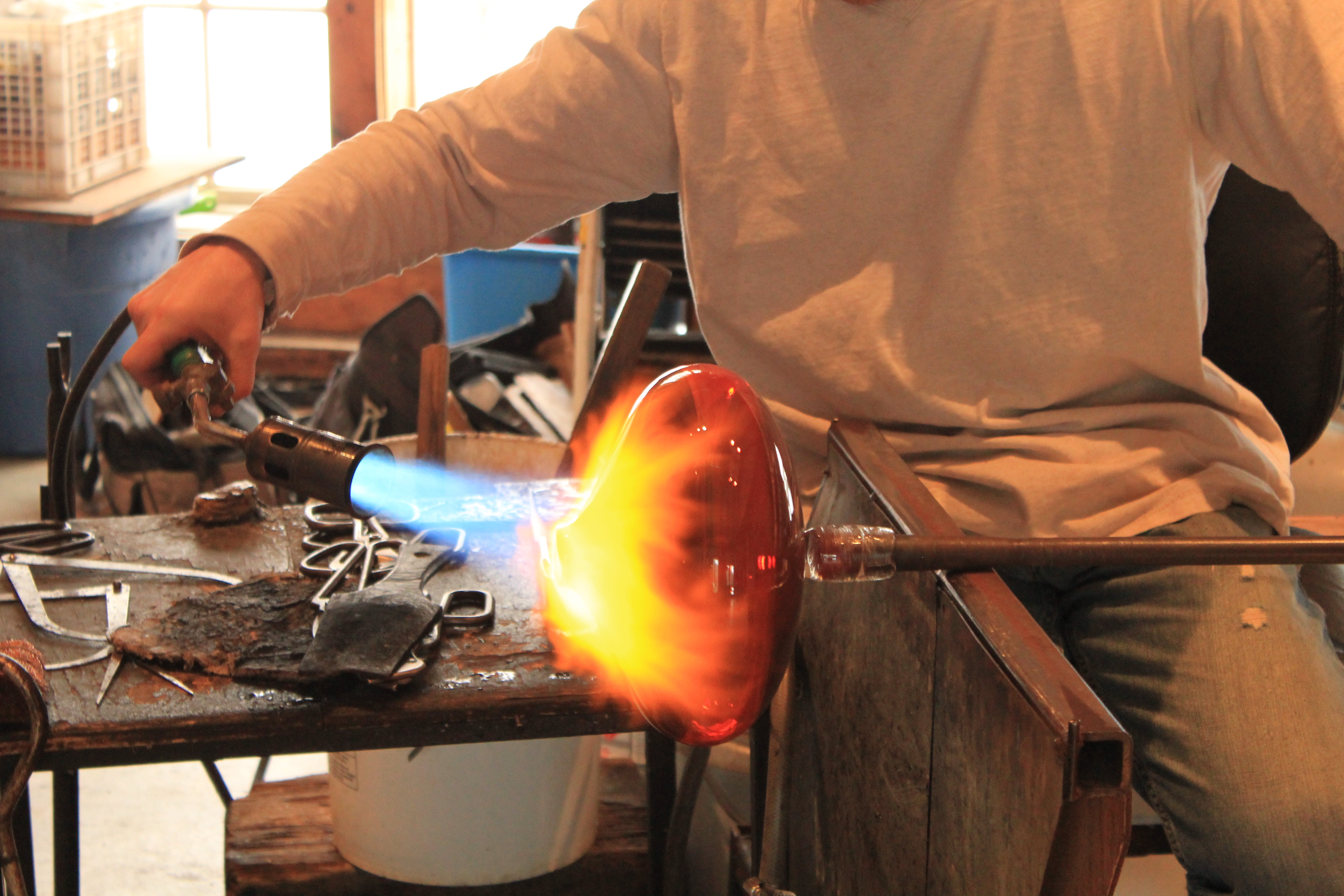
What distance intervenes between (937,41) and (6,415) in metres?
3.02

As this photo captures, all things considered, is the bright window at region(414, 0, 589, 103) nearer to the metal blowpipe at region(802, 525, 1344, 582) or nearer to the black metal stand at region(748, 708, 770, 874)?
the black metal stand at region(748, 708, 770, 874)

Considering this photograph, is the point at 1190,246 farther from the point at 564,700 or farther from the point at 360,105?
the point at 360,105

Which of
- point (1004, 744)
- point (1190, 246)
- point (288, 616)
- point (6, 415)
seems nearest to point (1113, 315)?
point (1190, 246)

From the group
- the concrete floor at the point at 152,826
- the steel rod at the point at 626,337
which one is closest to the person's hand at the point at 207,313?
the steel rod at the point at 626,337

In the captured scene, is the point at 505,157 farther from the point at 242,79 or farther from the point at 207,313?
the point at 242,79

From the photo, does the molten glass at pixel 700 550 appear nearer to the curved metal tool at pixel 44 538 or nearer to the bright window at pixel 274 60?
the curved metal tool at pixel 44 538

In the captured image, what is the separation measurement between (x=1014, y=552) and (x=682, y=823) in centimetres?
63

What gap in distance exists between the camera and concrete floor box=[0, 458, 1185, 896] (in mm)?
1722

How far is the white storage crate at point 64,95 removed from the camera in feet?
8.91

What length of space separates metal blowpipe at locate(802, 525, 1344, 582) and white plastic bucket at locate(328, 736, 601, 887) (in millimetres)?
568

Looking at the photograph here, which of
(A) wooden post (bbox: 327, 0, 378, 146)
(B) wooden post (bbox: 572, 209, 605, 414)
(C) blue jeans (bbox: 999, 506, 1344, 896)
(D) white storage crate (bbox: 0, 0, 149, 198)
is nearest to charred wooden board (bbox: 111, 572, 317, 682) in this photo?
(C) blue jeans (bbox: 999, 506, 1344, 896)

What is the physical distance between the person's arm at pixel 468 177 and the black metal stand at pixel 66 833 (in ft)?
1.65

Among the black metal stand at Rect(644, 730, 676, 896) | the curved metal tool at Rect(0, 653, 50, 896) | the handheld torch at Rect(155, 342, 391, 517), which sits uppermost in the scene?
the handheld torch at Rect(155, 342, 391, 517)

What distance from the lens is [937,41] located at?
956 mm
